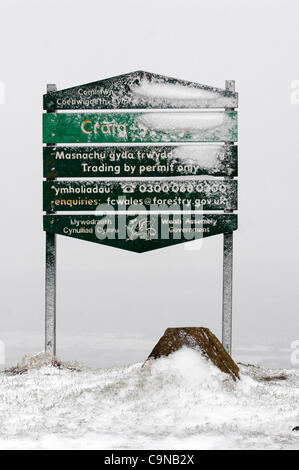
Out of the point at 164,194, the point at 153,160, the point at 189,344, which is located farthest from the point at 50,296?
the point at 189,344

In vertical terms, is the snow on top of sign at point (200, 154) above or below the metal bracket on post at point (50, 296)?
above

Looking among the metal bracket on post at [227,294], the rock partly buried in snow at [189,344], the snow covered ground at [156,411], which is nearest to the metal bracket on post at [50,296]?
the snow covered ground at [156,411]

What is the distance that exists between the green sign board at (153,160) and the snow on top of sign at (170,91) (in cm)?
99

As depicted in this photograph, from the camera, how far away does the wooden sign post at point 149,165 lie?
13422 mm

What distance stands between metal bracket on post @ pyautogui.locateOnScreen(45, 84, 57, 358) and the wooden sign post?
0.32 meters

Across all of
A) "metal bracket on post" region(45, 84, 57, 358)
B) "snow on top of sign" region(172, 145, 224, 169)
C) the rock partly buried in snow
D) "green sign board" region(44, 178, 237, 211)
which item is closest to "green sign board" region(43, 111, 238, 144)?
"snow on top of sign" region(172, 145, 224, 169)

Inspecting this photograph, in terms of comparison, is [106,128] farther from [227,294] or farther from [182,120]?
[227,294]

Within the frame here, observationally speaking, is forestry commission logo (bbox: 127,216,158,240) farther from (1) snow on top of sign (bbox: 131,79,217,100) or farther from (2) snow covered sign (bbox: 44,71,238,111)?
(1) snow on top of sign (bbox: 131,79,217,100)

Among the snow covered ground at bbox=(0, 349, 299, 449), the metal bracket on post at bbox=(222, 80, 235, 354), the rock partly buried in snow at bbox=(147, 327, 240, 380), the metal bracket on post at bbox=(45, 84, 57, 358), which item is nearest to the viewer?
the snow covered ground at bbox=(0, 349, 299, 449)

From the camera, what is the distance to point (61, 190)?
13547 millimetres

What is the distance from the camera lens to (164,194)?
44.1 feet

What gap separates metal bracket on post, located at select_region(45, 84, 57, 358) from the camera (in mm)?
13617

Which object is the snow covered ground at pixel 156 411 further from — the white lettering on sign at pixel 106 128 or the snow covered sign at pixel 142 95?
the snow covered sign at pixel 142 95

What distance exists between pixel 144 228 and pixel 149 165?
1264mm
